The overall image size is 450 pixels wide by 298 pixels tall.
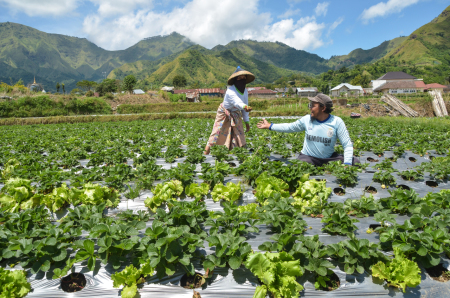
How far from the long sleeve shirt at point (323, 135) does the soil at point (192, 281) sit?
3.07 meters

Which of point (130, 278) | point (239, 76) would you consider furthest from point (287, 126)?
point (130, 278)

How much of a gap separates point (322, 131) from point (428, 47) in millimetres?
186634

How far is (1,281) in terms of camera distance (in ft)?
5.53

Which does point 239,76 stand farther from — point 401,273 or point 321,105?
point 401,273

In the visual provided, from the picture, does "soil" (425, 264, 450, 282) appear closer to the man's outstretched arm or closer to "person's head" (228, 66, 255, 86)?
the man's outstretched arm

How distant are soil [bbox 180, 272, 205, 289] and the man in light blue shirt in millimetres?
2928

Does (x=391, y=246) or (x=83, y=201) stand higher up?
(x=83, y=201)

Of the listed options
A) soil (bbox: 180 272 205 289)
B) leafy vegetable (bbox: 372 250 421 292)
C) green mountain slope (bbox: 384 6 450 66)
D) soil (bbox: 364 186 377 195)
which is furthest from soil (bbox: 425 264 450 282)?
green mountain slope (bbox: 384 6 450 66)

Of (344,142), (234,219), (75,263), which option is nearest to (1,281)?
(75,263)

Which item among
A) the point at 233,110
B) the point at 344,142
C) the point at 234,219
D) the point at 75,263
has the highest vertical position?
the point at 233,110

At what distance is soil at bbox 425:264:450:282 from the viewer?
1.86m

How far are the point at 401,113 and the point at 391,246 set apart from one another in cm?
2215

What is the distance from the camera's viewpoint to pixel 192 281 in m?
1.92

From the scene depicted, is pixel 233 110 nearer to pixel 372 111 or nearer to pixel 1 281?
pixel 1 281
